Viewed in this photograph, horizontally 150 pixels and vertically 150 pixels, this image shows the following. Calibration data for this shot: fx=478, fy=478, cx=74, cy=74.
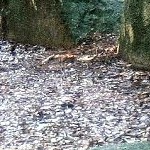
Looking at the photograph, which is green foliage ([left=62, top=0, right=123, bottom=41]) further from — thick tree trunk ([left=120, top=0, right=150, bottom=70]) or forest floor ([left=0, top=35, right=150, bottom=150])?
thick tree trunk ([left=120, top=0, right=150, bottom=70])

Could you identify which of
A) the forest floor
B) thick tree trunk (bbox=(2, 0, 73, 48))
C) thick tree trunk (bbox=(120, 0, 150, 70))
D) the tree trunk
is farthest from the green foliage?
thick tree trunk (bbox=(120, 0, 150, 70))

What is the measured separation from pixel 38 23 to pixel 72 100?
4.26m

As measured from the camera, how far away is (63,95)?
278 inches

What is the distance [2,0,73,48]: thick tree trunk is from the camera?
1021 centimetres

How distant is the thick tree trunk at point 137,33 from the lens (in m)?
7.60

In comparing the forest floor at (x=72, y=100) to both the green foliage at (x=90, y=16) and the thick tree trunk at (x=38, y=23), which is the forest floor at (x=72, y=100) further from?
the green foliage at (x=90, y=16)

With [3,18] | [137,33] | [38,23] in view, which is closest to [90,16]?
[38,23]

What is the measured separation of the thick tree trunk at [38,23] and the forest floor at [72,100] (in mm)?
563

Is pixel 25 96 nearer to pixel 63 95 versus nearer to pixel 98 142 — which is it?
pixel 63 95

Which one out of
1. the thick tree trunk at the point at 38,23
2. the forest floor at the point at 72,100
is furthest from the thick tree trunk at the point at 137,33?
the thick tree trunk at the point at 38,23

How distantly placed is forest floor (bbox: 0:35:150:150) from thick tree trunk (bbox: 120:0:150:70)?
0.23 meters

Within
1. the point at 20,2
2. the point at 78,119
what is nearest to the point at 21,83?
the point at 78,119

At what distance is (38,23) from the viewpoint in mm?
10688

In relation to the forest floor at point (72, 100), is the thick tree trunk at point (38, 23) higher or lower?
higher
